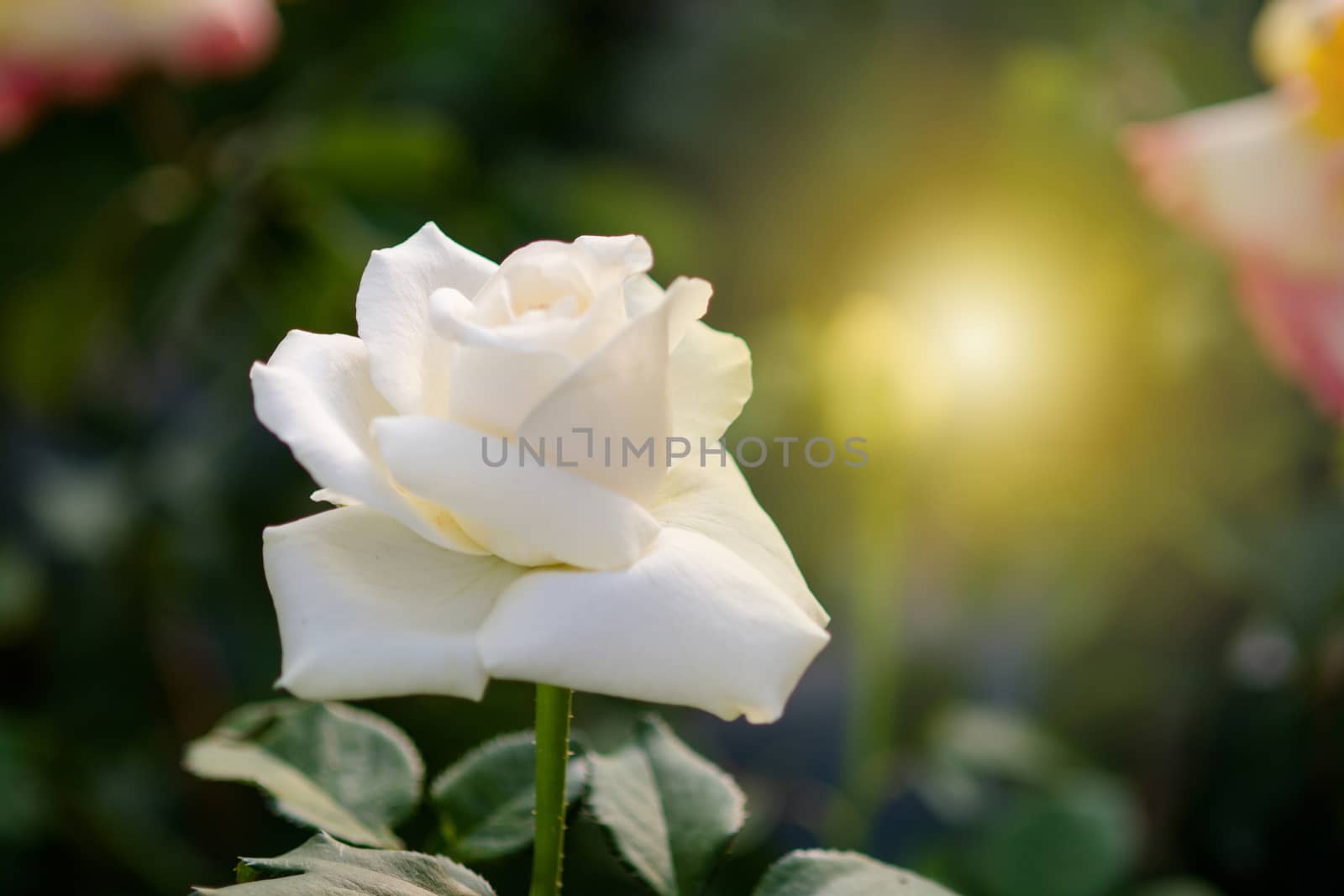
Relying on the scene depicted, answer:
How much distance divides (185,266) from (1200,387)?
0.69 meters

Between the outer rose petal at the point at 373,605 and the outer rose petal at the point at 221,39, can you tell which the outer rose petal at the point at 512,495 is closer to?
the outer rose petal at the point at 373,605

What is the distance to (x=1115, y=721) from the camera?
89 cm

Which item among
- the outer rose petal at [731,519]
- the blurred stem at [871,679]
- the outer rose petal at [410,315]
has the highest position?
the outer rose petal at [410,315]

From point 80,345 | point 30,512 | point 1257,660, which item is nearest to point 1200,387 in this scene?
point 1257,660

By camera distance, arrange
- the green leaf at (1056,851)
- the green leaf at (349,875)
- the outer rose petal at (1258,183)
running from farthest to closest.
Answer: the outer rose petal at (1258,183), the green leaf at (1056,851), the green leaf at (349,875)

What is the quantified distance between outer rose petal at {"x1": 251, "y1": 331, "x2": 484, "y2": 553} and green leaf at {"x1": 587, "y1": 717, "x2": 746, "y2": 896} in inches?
3.0

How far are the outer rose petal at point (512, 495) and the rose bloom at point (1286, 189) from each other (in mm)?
493

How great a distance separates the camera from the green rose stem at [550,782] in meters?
0.23

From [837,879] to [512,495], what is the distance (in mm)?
110

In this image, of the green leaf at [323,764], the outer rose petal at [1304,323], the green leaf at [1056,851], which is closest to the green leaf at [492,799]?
the green leaf at [323,764]

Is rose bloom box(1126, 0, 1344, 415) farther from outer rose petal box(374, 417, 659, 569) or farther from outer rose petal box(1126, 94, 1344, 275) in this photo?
outer rose petal box(374, 417, 659, 569)

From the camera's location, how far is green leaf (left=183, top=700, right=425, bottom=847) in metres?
0.26

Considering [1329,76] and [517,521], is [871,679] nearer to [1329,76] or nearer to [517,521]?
[1329,76]

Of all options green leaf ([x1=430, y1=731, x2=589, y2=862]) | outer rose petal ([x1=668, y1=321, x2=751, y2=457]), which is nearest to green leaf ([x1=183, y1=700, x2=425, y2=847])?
green leaf ([x1=430, y1=731, x2=589, y2=862])
